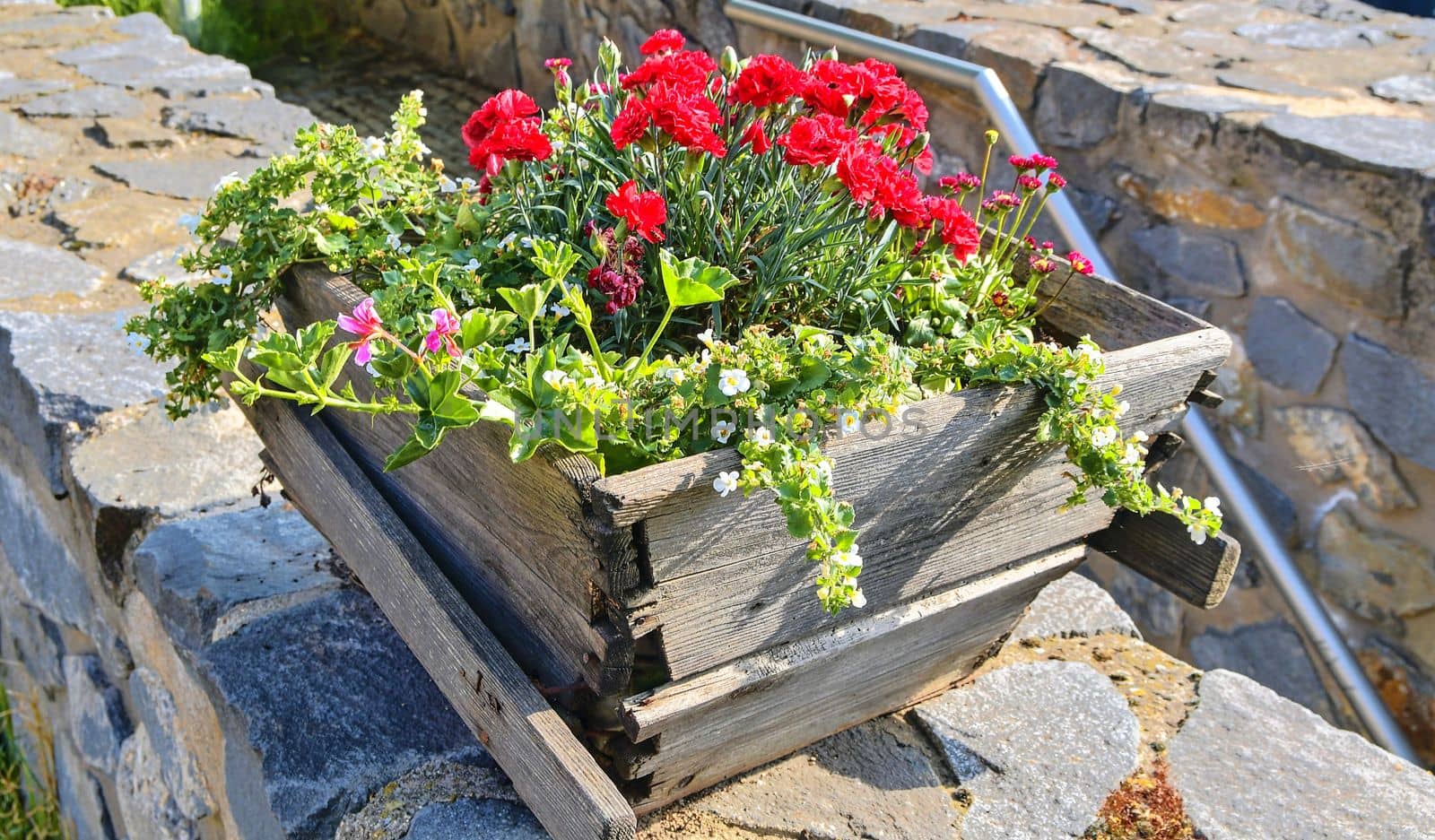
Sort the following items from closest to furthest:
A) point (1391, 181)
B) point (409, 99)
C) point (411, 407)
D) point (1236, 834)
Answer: point (411, 407) → point (1236, 834) → point (409, 99) → point (1391, 181)

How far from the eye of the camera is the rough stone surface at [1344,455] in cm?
261

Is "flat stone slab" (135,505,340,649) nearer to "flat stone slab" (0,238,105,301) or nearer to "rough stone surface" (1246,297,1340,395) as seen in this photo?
"flat stone slab" (0,238,105,301)

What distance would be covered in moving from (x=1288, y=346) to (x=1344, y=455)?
10.9 inches

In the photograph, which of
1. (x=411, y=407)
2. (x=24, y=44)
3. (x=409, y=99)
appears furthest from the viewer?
(x=24, y=44)

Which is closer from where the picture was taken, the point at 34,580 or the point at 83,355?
the point at 83,355

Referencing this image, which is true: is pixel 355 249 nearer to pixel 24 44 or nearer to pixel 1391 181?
pixel 1391 181

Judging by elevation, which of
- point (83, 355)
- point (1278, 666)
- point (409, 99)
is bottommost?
point (1278, 666)

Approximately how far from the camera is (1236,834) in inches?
53.6

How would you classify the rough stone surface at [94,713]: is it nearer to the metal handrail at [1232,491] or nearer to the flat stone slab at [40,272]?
the flat stone slab at [40,272]

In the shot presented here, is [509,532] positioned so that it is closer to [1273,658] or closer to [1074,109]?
[1074,109]

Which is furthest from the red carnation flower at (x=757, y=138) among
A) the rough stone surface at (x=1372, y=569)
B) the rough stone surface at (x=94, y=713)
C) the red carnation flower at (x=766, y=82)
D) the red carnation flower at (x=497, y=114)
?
the rough stone surface at (x=1372, y=569)

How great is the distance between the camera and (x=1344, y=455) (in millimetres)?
2693

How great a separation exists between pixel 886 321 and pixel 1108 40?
2131 millimetres

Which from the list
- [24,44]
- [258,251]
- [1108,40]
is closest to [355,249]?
[258,251]
